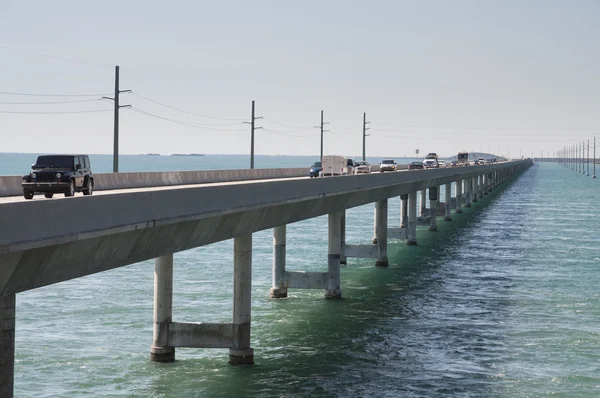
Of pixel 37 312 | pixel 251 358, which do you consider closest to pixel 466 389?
pixel 251 358

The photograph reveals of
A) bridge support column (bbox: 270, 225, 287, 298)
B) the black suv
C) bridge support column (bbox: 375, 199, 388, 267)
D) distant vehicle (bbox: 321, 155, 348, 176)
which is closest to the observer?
the black suv

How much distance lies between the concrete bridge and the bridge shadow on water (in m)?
1.34

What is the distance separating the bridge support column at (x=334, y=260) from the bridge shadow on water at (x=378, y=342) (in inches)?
20.3

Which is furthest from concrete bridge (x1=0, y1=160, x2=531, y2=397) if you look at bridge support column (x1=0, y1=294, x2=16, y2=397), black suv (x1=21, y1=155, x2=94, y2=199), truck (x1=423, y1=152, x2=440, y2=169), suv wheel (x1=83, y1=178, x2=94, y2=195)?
truck (x1=423, y1=152, x2=440, y2=169)

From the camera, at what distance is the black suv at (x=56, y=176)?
26344 mm

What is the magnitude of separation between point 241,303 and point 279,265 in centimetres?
1384

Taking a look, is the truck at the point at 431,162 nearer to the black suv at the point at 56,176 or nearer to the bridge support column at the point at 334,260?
the bridge support column at the point at 334,260

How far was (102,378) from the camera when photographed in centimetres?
2842

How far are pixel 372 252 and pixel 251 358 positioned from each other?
26.3m

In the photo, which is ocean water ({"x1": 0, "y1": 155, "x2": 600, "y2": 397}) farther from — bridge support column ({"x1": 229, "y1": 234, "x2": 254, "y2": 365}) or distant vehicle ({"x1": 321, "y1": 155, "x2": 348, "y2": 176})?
distant vehicle ({"x1": 321, "y1": 155, "x2": 348, "y2": 176})

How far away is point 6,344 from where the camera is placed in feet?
52.1

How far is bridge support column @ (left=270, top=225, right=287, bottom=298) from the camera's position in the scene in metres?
42.3

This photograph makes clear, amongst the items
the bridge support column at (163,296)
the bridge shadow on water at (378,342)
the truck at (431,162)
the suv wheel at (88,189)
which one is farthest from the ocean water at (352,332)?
the truck at (431,162)

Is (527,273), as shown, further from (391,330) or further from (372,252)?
(391,330)
